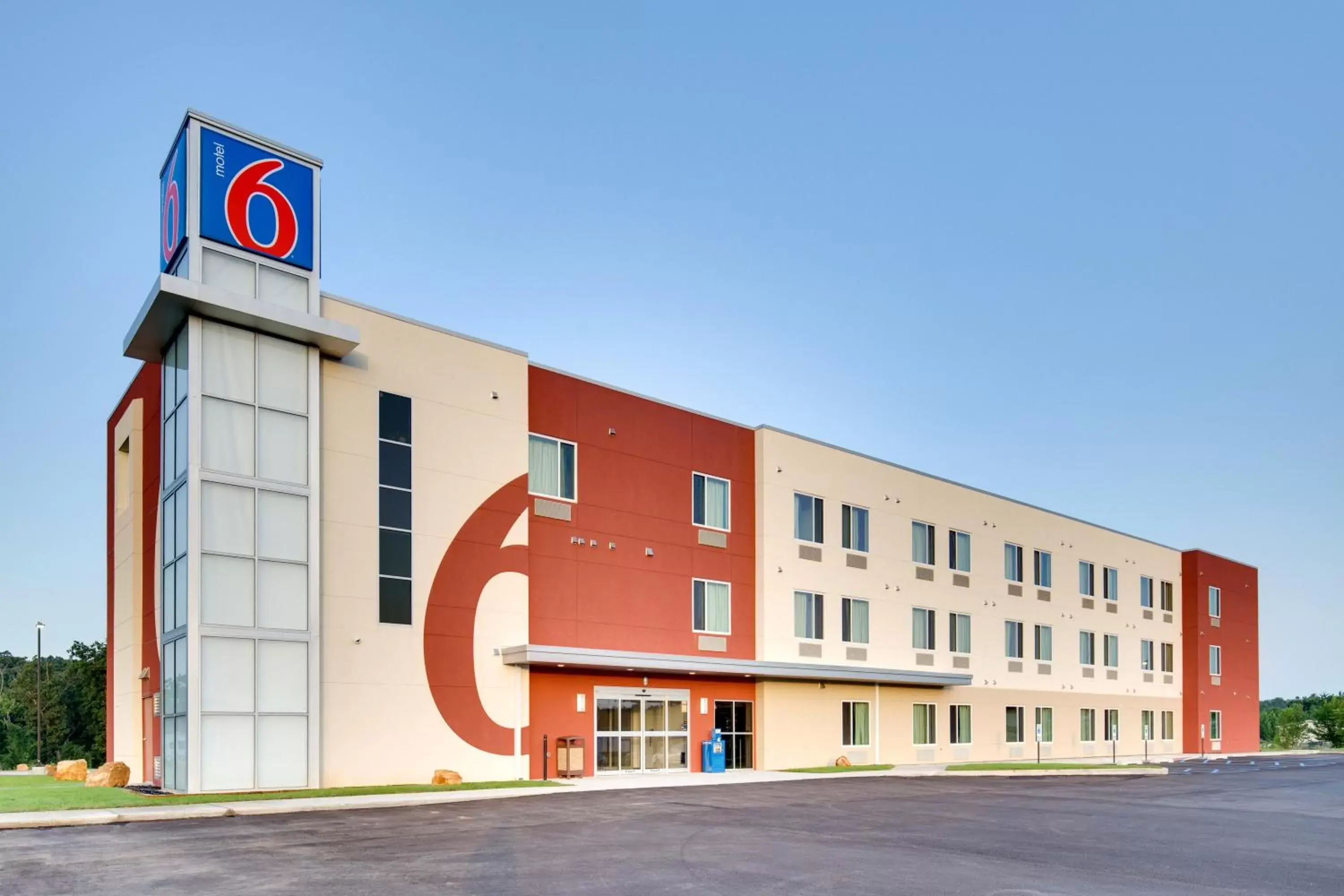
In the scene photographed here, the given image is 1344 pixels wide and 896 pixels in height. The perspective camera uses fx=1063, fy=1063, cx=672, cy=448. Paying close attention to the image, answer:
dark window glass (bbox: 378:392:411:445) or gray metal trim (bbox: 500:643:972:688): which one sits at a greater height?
dark window glass (bbox: 378:392:411:445)

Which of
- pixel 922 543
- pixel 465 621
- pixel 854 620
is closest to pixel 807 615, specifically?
pixel 854 620

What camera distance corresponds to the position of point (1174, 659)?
51.2m

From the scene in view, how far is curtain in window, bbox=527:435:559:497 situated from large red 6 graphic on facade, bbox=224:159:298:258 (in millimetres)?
7093

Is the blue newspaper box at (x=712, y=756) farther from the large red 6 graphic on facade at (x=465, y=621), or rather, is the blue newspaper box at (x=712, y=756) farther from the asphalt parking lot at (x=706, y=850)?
the asphalt parking lot at (x=706, y=850)

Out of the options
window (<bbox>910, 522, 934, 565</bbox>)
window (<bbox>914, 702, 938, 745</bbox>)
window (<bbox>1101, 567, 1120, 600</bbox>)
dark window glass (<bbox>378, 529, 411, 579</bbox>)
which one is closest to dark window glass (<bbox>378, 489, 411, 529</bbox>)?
dark window glass (<bbox>378, 529, 411, 579</bbox>)

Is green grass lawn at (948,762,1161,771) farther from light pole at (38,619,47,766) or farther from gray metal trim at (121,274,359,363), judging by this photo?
light pole at (38,619,47,766)

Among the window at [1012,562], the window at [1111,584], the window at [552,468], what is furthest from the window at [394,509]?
the window at [1111,584]

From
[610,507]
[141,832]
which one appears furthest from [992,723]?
[141,832]

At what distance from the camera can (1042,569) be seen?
1695 inches

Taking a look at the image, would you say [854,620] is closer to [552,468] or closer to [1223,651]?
[552,468]

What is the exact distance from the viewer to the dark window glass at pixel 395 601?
875 inches

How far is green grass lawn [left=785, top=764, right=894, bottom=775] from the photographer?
95.9 ft

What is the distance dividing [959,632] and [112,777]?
27316mm

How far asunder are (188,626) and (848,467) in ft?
69.0
